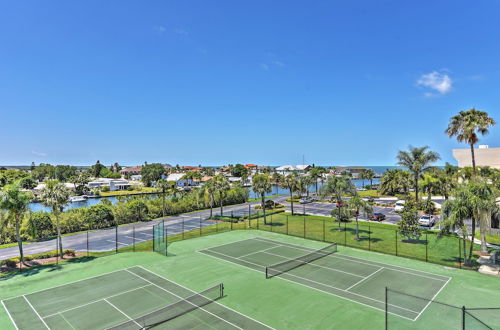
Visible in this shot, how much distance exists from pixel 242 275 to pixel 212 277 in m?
2.13

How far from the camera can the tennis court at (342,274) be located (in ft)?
55.5

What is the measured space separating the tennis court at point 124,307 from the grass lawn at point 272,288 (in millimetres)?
584

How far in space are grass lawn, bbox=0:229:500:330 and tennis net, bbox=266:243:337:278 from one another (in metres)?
0.82

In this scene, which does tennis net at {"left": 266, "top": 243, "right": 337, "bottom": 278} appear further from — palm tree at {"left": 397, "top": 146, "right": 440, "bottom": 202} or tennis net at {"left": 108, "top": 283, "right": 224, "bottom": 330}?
palm tree at {"left": 397, "top": 146, "right": 440, "bottom": 202}

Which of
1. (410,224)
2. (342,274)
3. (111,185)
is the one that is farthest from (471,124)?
(111,185)

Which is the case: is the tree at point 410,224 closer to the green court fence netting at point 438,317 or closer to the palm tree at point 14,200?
the green court fence netting at point 438,317

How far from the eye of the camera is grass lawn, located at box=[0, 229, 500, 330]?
1447 cm

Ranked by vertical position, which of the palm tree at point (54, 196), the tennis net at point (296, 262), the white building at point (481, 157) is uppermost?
the white building at point (481, 157)

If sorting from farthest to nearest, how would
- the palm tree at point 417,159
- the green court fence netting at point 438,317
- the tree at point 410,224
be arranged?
the palm tree at point 417,159 < the tree at point 410,224 < the green court fence netting at point 438,317

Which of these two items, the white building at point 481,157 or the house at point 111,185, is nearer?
the white building at point 481,157

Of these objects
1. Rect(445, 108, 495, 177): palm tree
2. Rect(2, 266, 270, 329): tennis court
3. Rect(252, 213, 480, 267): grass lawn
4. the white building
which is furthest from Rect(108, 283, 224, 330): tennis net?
the white building

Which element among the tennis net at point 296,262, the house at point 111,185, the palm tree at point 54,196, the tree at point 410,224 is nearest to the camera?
the tennis net at point 296,262

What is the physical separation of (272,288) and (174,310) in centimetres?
620

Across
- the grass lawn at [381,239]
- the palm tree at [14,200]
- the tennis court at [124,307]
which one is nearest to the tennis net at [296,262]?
the grass lawn at [381,239]
